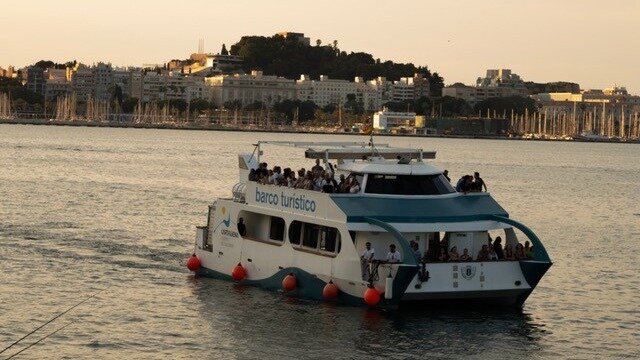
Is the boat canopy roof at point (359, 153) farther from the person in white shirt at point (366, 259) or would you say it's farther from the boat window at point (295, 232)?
the person in white shirt at point (366, 259)

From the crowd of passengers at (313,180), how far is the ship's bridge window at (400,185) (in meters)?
0.38

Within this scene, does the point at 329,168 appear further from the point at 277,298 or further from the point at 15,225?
the point at 15,225

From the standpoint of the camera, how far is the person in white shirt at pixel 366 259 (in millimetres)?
32906

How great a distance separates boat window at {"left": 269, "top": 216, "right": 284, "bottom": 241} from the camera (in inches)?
1409

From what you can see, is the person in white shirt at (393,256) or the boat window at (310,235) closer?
the person in white shirt at (393,256)

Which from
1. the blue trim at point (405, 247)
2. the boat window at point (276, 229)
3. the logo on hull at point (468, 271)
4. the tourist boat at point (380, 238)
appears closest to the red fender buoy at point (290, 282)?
the tourist boat at point (380, 238)

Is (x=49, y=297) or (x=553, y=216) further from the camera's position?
(x=553, y=216)

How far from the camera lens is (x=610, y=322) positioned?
35.7m

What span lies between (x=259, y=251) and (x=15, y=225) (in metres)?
18.3

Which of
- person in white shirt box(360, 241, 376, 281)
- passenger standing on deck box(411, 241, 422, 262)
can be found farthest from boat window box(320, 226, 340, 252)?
passenger standing on deck box(411, 241, 422, 262)

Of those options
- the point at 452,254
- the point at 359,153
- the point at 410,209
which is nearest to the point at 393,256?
the point at 410,209

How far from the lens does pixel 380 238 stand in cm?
3359

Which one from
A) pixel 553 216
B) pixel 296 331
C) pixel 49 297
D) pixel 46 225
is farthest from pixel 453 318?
pixel 553 216

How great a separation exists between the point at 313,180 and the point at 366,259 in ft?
9.83
